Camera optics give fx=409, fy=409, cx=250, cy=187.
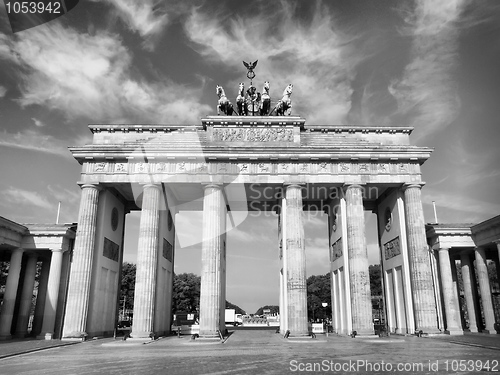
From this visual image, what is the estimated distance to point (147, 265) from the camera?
3238cm

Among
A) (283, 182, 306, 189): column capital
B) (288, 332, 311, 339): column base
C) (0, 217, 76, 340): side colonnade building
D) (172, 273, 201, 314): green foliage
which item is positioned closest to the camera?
(288, 332, 311, 339): column base

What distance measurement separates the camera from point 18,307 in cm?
3719

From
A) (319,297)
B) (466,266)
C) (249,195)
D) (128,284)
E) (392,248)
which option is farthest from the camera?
(319,297)

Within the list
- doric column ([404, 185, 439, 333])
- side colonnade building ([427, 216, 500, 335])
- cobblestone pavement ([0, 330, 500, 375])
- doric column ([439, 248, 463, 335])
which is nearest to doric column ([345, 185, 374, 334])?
doric column ([404, 185, 439, 333])

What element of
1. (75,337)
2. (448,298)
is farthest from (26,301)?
(448,298)

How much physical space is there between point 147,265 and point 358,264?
16730 millimetres

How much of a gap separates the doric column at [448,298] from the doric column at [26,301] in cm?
3555

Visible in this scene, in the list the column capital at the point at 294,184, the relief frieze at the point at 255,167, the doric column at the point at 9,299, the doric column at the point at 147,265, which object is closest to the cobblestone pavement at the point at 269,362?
the doric column at the point at 147,265

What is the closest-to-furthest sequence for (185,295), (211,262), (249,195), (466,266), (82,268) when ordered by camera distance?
(82,268) → (211,262) → (249,195) → (466,266) → (185,295)

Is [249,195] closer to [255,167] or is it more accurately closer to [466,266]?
[255,167]

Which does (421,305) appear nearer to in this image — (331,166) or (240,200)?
(331,166)

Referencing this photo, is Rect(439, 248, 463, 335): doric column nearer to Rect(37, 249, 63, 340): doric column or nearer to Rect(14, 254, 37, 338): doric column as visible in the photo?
Rect(37, 249, 63, 340): doric column

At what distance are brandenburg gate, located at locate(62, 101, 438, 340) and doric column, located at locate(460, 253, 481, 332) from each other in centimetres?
784

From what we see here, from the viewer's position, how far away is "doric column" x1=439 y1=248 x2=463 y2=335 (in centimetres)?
3391
